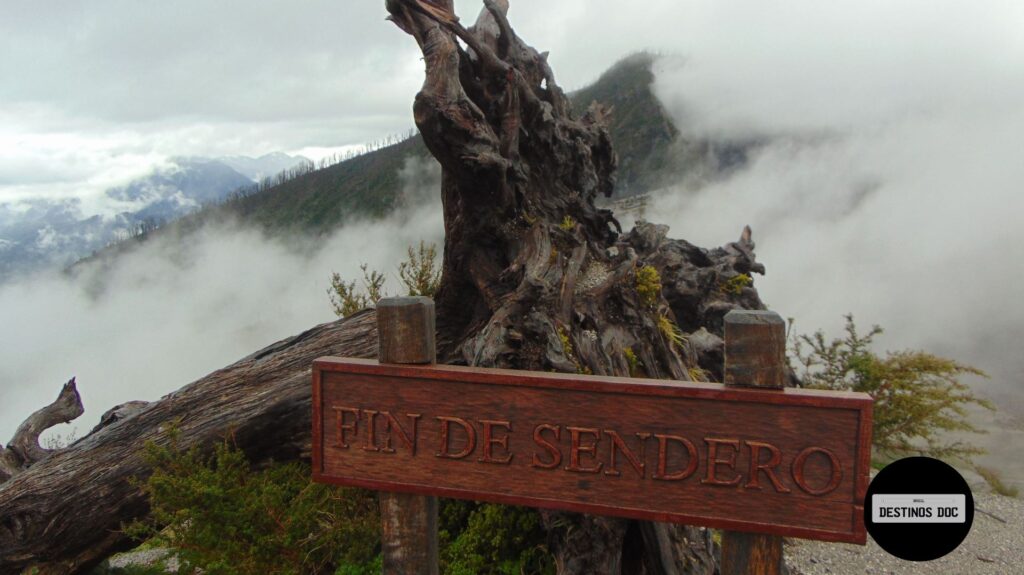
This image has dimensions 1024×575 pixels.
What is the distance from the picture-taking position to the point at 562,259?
6551 millimetres

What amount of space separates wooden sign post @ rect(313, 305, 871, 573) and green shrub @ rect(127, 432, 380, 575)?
261cm

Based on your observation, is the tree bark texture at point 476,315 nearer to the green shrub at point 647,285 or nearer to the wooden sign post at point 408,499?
the green shrub at point 647,285

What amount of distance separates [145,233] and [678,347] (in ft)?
380

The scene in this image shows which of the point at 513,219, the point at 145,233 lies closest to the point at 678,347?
the point at 513,219

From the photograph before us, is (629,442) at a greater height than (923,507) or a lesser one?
greater

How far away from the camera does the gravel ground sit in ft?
26.0

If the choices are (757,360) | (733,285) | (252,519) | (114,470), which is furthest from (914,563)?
(114,470)

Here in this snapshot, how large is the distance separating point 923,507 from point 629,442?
126 centimetres

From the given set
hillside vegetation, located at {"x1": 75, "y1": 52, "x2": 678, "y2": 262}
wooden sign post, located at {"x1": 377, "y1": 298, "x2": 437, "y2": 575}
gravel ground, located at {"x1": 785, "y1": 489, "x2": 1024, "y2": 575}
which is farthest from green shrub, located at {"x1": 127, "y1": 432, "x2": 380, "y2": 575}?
hillside vegetation, located at {"x1": 75, "y1": 52, "x2": 678, "y2": 262}

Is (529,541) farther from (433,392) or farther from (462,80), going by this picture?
(462,80)

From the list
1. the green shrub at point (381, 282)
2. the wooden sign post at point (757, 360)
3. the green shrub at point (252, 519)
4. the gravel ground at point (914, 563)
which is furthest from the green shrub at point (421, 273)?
the wooden sign post at point (757, 360)

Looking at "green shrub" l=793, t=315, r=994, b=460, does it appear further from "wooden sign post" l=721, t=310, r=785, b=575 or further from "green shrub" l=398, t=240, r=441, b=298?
"wooden sign post" l=721, t=310, r=785, b=575

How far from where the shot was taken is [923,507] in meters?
2.96

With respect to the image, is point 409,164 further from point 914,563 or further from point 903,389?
point 914,563
